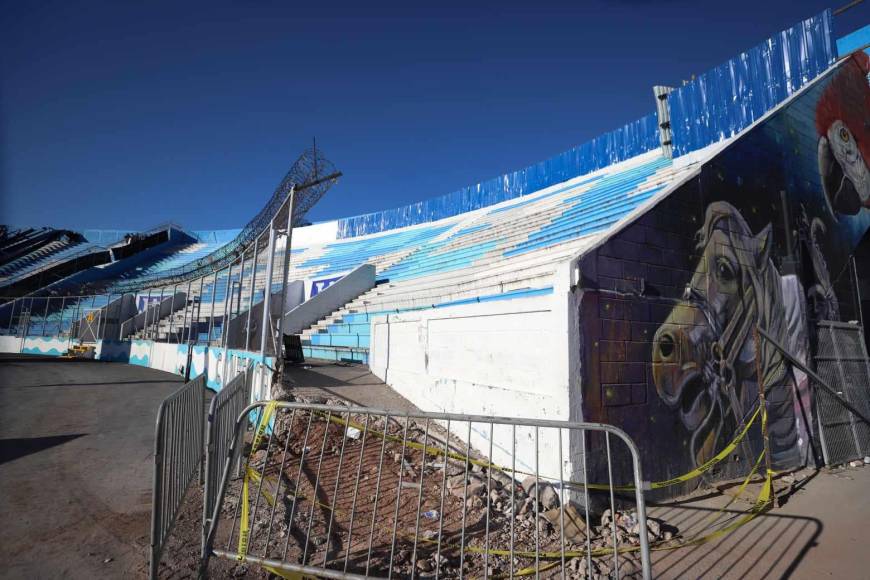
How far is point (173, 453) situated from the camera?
3.77 m

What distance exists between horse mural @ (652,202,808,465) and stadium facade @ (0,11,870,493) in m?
0.03

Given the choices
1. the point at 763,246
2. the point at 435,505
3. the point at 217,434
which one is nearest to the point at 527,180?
the point at 763,246

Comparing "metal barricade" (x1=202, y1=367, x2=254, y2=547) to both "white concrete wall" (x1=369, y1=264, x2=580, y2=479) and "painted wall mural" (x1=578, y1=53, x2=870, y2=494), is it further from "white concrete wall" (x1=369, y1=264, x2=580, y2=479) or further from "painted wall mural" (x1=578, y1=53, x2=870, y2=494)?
"painted wall mural" (x1=578, y1=53, x2=870, y2=494)

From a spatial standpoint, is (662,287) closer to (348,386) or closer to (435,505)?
(435,505)

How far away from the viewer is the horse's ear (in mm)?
7386

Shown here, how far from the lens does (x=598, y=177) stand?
590 inches

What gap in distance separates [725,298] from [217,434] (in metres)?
6.96

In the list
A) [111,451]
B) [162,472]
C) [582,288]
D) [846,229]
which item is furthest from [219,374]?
[846,229]

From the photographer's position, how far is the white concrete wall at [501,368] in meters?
4.84

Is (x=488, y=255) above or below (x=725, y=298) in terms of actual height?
above

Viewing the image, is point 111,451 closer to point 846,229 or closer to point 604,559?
point 604,559

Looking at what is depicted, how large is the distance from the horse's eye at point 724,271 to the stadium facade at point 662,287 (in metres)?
0.10

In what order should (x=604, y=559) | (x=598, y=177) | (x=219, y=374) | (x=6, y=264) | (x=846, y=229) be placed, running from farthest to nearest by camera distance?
(x=6, y=264) < (x=598, y=177) < (x=219, y=374) < (x=846, y=229) < (x=604, y=559)

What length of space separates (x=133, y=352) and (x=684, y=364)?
21.9 metres
